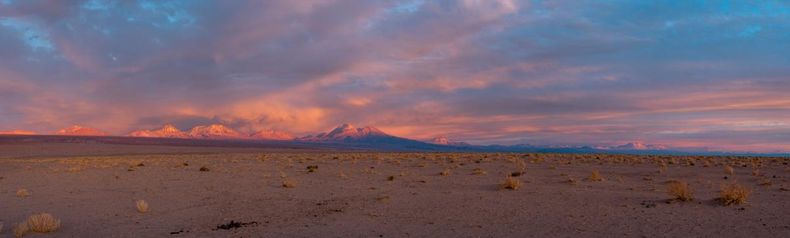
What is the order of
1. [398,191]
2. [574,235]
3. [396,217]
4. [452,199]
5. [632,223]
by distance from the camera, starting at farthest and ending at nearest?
1. [398,191]
2. [452,199]
3. [396,217]
4. [632,223]
5. [574,235]

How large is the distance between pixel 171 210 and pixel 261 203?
2.55 m

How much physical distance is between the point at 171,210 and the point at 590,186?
45.6 feet

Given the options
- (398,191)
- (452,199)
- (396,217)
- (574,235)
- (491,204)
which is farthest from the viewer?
(398,191)

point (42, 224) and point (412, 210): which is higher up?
point (412, 210)

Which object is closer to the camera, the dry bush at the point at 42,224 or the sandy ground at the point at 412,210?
the sandy ground at the point at 412,210

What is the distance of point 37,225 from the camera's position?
38.7ft

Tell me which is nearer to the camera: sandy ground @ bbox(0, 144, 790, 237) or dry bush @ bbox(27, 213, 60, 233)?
sandy ground @ bbox(0, 144, 790, 237)

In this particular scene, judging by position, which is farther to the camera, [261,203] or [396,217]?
[261,203]

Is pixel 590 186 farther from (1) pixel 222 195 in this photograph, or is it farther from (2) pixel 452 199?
(1) pixel 222 195

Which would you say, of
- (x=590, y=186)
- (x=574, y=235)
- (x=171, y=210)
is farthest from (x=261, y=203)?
(x=590, y=186)

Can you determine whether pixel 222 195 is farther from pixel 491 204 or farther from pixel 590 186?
pixel 590 186

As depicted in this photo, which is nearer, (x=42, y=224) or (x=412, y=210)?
(x=42, y=224)

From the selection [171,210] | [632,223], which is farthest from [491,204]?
[171,210]

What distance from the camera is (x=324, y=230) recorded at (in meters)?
11.6
